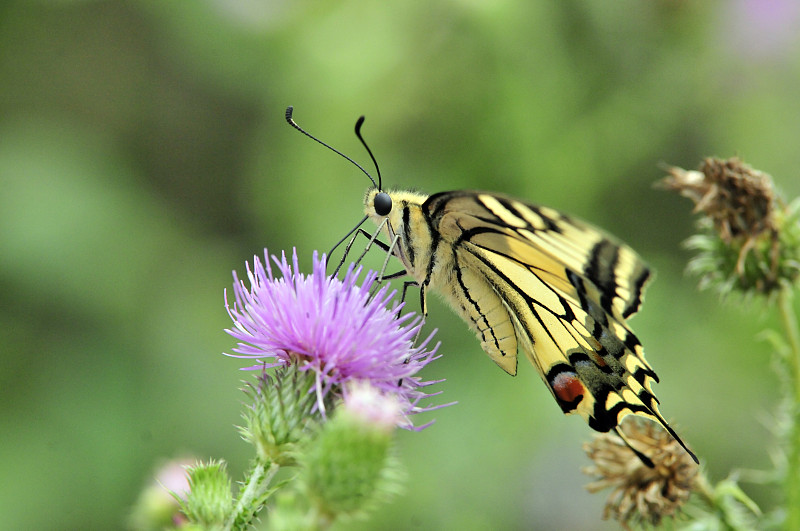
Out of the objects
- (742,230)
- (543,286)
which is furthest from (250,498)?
(742,230)

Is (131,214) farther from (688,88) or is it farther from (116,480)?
(688,88)

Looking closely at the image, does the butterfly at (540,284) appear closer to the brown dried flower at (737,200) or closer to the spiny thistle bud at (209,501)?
the brown dried flower at (737,200)

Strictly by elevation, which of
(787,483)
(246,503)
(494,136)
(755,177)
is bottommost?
(246,503)

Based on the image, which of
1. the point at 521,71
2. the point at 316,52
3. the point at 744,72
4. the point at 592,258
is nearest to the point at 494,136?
the point at 521,71

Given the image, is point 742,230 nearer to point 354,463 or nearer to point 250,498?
point 354,463

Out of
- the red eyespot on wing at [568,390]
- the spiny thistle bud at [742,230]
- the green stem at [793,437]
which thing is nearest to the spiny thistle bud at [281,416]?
the red eyespot on wing at [568,390]

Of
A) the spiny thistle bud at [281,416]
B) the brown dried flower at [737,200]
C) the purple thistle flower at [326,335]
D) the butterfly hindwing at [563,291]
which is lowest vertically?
the spiny thistle bud at [281,416]

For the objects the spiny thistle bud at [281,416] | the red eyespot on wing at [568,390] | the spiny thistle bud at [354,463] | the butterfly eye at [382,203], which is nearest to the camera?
the spiny thistle bud at [354,463]
